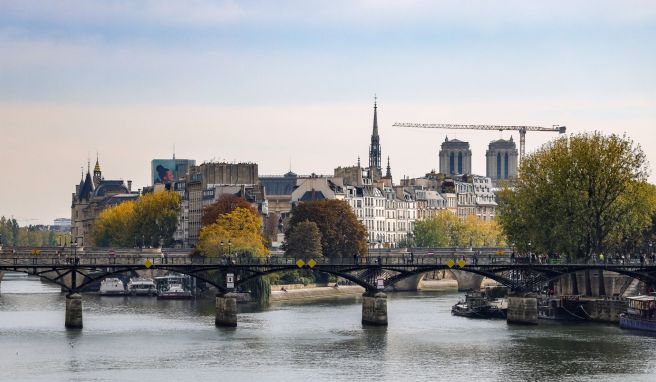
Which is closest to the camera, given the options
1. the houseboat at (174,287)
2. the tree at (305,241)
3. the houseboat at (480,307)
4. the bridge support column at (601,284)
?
the bridge support column at (601,284)

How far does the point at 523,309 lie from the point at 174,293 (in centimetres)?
5204

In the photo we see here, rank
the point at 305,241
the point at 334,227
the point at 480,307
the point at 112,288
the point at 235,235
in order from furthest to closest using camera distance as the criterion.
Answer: the point at 334,227, the point at 112,288, the point at 305,241, the point at 235,235, the point at 480,307

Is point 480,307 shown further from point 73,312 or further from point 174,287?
point 174,287

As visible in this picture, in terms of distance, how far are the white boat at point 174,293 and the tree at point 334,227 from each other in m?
15.5

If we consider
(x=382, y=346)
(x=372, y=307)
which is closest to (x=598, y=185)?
(x=372, y=307)

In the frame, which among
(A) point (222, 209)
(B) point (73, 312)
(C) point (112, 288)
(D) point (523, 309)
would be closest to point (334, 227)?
(A) point (222, 209)

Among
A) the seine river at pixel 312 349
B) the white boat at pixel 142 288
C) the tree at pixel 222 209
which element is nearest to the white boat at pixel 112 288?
the white boat at pixel 142 288

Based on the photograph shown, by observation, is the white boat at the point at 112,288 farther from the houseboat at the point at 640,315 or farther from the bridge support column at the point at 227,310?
the houseboat at the point at 640,315

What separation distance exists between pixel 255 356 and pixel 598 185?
44.6 meters

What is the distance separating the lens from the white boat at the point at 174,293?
17075 centimetres

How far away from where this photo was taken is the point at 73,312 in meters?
122

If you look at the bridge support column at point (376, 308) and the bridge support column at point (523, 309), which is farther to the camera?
the bridge support column at point (523, 309)

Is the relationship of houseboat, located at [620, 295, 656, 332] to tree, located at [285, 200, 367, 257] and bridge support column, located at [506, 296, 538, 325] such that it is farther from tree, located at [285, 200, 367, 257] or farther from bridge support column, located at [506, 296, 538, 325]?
tree, located at [285, 200, 367, 257]

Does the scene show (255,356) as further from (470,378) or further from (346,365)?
(470,378)
